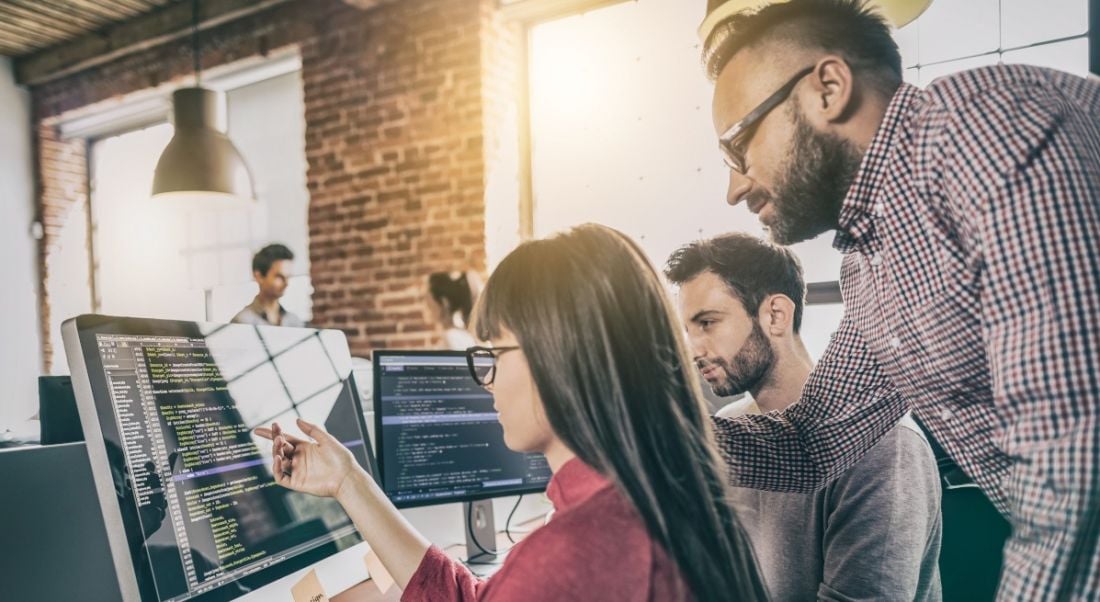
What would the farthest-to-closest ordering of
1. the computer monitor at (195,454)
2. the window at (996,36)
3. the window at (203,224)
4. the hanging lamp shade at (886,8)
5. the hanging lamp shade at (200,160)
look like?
the window at (203,224) → the hanging lamp shade at (200,160) → the window at (996,36) → the hanging lamp shade at (886,8) → the computer monitor at (195,454)

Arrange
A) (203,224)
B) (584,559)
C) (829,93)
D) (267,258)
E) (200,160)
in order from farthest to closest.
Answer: (203,224), (267,258), (200,160), (829,93), (584,559)

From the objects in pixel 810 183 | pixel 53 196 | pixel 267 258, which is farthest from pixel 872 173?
pixel 53 196

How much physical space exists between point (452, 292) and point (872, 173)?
9.66ft

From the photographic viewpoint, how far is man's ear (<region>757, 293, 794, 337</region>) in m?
1.87

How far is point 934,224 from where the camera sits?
0.98 metres

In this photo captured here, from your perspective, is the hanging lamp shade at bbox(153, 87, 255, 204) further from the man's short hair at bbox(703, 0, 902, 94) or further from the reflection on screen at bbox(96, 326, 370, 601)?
the man's short hair at bbox(703, 0, 902, 94)

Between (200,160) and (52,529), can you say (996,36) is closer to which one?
(52,529)

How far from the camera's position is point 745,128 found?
1.21 metres

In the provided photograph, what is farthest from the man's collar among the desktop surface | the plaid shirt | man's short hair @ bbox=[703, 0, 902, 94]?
the desktop surface

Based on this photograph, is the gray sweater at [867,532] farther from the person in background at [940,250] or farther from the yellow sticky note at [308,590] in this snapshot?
the yellow sticky note at [308,590]

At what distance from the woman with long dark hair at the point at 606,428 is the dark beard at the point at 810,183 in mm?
374

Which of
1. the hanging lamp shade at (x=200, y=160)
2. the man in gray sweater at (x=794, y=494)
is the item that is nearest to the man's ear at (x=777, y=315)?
the man in gray sweater at (x=794, y=494)

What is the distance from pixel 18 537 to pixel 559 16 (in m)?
3.88

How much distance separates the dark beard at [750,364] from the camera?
6.09 feet
